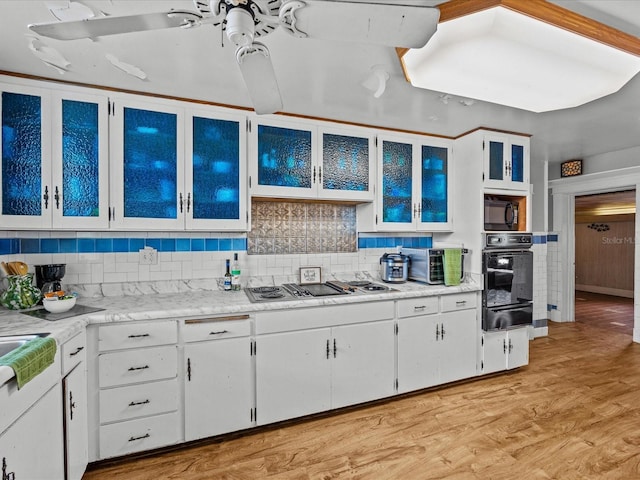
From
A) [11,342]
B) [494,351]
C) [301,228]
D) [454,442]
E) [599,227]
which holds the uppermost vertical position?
[599,227]

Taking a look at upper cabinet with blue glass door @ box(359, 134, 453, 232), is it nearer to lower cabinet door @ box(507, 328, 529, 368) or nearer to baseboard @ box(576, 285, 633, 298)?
lower cabinet door @ box(507, 328, 529, 368)

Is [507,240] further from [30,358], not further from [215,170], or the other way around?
[30,358]

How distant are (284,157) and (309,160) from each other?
0.71ft

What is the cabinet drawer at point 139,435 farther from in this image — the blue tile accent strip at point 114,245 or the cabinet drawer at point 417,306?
the cabinet drawer at point 417,306

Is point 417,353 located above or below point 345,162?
below

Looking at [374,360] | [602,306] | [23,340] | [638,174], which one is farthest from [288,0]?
[602,306]

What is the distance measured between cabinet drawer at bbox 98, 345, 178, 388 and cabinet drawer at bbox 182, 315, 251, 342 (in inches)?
5.1

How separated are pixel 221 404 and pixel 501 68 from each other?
8.57ft

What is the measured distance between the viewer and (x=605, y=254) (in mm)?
7773

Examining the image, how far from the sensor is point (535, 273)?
13.5 ft

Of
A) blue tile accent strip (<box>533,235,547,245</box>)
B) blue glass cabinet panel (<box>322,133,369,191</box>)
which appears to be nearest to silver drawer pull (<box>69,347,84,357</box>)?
blue glass cabinet panel (<box>322,133,369,191</box>)

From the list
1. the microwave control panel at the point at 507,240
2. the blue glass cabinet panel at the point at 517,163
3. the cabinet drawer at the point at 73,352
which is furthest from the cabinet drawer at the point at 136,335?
the blue glass cabinet panel at the point at 517,163

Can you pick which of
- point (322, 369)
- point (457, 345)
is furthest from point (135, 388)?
point (457, 345)

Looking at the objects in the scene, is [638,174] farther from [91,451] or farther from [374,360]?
[91,451]
